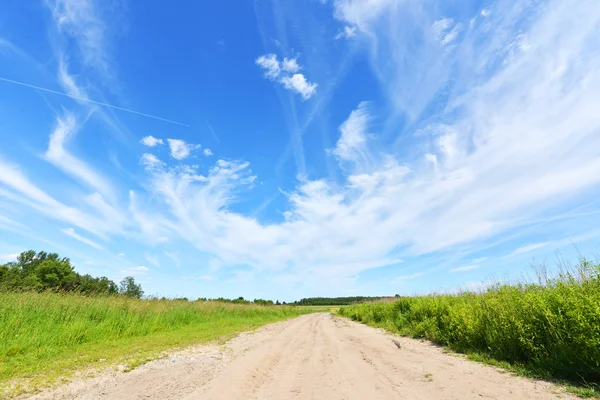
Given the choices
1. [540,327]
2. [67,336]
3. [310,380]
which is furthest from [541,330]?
[67,336]

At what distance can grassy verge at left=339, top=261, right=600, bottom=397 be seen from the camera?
6121mm

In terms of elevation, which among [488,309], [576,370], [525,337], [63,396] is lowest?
[63,396]

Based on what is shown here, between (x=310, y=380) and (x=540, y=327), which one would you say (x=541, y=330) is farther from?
(x=310, y=380)

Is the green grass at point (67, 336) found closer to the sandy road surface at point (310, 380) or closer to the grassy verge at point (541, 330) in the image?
the sandy road surface at point (310, 380)

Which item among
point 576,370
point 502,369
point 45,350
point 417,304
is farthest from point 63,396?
point 417,304

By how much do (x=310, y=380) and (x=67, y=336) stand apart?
409 inches

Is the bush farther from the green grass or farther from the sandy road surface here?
the green grass

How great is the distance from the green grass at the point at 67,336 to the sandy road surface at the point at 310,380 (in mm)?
1329

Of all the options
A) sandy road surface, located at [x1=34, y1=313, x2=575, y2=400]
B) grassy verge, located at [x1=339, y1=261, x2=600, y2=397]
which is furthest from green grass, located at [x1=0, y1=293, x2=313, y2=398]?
grassy verge, located at [x1=339, y1=261, x2=600, y2=397]

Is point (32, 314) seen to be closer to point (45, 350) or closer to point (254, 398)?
point (45, 350)

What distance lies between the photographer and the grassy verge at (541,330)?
6.12 m

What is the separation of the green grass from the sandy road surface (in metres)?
1.33

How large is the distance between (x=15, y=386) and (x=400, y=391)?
7777 mm

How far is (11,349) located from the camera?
30.1 feet
